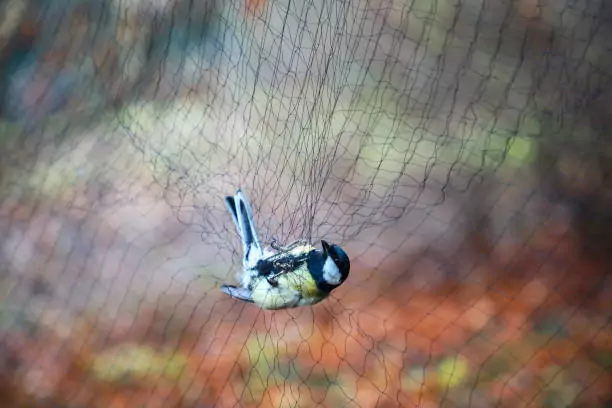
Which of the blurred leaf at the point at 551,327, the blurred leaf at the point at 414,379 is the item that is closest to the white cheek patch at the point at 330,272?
the blurred leaf at the point at 414,379

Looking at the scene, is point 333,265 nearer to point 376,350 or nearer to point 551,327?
point 376,350

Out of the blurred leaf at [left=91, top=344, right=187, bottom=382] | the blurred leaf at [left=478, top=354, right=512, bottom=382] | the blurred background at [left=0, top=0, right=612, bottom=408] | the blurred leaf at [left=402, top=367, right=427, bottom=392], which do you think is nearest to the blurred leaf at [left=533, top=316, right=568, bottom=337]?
the blurred background at [left=0, top=0, right=612, bottom=408]

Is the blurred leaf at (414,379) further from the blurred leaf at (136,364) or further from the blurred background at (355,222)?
the blurred leaf at (136,364)

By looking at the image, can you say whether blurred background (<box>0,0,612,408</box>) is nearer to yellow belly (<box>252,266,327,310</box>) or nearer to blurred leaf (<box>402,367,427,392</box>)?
blurred leaf (<box>402,367,427,392</box>)

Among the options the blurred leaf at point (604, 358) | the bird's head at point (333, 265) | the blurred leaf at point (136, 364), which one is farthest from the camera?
the blurred leaf at point (136, 364)

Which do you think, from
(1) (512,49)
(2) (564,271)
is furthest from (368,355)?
(1) (512,49)

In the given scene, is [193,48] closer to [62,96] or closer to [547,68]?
[62,96]
